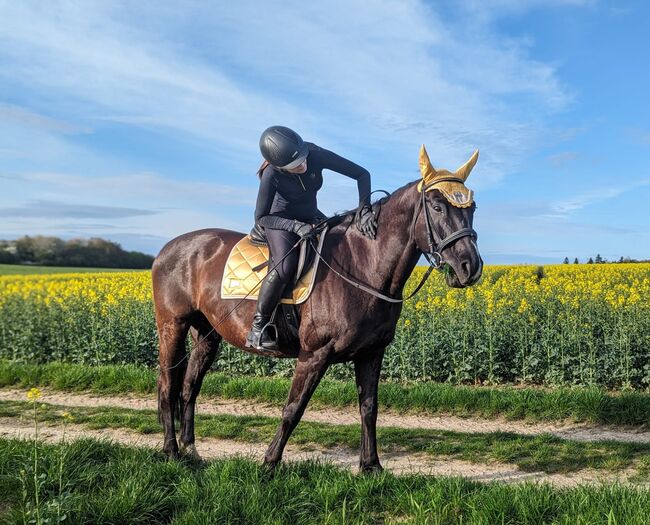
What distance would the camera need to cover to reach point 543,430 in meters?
8.03

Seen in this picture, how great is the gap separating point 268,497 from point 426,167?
2.90m

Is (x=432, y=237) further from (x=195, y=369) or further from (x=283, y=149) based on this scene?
(x=195, y=369)

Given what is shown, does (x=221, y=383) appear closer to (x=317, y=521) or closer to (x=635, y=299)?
(x=317, y=521)

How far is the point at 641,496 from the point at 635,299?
29.1 ft

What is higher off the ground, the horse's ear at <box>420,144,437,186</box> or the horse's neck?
the horse's ear at <box>420,144,437,186</box>

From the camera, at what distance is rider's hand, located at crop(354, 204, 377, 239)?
17.1ft

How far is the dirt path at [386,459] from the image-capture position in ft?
19.6

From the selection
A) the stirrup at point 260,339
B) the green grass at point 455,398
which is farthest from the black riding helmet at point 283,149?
the green grass at point 455,398

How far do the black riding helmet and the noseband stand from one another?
121cm

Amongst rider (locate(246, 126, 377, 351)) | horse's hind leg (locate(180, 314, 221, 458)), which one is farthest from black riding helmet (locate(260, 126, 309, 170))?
horse's hind leg (locate(180, 314, 221, 458))

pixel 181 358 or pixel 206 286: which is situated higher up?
pixel 206 286

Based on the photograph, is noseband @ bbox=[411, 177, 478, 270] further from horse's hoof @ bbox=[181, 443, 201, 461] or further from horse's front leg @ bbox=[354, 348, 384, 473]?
horse's hoof @ bbox=[181, 443, 201, 461]

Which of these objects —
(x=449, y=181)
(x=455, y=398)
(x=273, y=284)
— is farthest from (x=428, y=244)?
(x=455, y=398)

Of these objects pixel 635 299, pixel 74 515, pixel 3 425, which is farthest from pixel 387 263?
pixel 635 299
